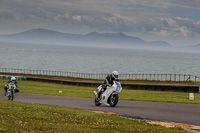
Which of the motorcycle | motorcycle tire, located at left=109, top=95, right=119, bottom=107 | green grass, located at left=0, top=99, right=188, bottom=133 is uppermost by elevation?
the motorcycle

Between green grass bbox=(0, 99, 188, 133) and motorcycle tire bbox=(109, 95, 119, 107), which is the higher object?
motorcycle tire bbox=(109, 95, 119, 107)

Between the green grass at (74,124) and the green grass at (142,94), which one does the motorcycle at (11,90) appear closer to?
the green grass at (142,94)

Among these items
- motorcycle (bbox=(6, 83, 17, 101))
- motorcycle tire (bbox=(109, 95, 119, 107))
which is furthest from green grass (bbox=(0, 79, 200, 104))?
motorcycle (bbox=(6, 83, 17, 101))

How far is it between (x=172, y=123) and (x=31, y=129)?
5.87 metres

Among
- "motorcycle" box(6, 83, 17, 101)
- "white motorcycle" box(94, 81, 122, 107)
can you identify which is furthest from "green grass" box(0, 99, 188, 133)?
"motorcycle" box(6, 83, 17, 101)

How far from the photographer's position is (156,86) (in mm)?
40281

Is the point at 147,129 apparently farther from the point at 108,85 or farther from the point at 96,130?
the point at 108,85

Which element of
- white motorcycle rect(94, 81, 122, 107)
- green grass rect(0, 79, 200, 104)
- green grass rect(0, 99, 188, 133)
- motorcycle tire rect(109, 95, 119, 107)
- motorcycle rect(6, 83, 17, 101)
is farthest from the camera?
green grass rect(0, 79, 200, 104)

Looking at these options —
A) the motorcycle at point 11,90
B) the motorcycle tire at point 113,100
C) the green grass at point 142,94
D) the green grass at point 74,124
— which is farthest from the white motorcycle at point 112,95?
the motorcycle at point 11,90

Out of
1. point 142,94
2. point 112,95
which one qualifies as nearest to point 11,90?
point 112,95

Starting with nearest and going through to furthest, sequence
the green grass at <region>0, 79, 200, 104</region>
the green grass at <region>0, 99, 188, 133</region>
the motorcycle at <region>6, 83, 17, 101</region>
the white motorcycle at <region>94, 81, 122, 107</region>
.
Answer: the green grass at <region>0, 99, 188, 133</region> → the white motorcycle at <region>94, 81, 122, 107</region> → the motorcycle at <region>6, 83, 17, 101</region> → the green grass at <region>0, 79, 200, 104</region>

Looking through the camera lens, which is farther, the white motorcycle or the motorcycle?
the motorcycle

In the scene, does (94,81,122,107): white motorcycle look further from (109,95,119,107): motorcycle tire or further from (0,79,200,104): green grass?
(0,79,200,104): green grass

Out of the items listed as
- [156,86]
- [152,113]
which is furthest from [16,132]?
[156,86]
